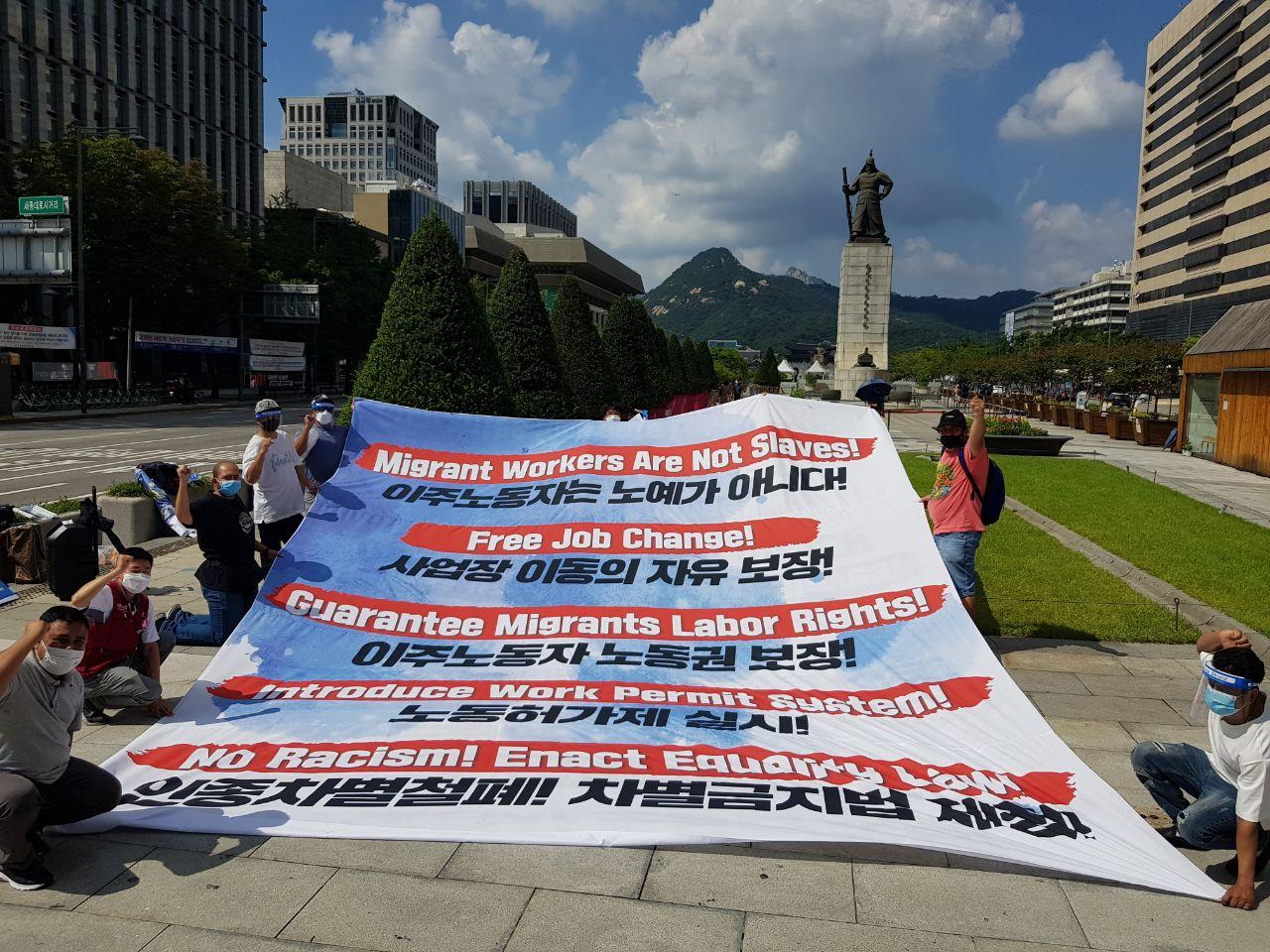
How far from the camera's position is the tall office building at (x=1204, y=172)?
87500mm

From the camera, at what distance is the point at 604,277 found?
442 feet

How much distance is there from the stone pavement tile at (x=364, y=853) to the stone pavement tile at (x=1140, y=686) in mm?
5322

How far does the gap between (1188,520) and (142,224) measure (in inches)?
1856

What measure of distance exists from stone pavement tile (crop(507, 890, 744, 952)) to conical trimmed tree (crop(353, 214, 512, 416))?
798 cm

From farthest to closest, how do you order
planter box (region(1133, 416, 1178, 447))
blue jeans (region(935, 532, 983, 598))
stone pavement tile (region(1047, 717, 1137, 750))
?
planter box (region(1133, 416, 1178, 447)) < blue jeans (region(935, 532, 983, 598)) < stone pavement tile (region(1047, 717, 1137, 750))

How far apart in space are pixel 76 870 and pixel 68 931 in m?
0.54

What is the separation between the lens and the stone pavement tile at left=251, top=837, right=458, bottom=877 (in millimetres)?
4434

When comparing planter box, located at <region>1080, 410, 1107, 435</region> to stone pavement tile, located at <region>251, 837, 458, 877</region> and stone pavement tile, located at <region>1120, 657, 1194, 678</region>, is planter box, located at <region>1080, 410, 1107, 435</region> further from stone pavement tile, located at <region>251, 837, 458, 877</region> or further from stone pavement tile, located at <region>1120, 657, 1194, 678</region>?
stone pavement tile, located at <region>251, 837, 458, 877</region>

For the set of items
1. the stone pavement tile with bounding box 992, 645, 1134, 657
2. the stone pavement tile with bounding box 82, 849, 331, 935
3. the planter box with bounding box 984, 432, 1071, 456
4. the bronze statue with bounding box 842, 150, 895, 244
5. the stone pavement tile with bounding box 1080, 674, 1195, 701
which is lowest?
the stone pavement tile with bounding box 82, 849, 331, 935

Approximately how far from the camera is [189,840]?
4.62 meters

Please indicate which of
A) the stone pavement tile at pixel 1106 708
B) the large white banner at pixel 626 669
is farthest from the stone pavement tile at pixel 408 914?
the stone pavement tile at pixel 1106 708

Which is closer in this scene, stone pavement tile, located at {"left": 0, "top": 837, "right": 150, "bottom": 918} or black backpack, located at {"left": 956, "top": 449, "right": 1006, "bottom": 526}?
stone pavement tile, located at {"left": 0, "top": 837, "right": 150, "bottom": 918}

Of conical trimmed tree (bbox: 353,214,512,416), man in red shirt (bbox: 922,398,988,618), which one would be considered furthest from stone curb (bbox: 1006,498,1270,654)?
conical trimmed tree (bbox: 353,214,512,416)

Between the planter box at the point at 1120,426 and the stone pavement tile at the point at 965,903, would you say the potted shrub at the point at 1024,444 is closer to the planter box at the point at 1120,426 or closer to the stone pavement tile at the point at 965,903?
the planter box at the point at 1120,426
